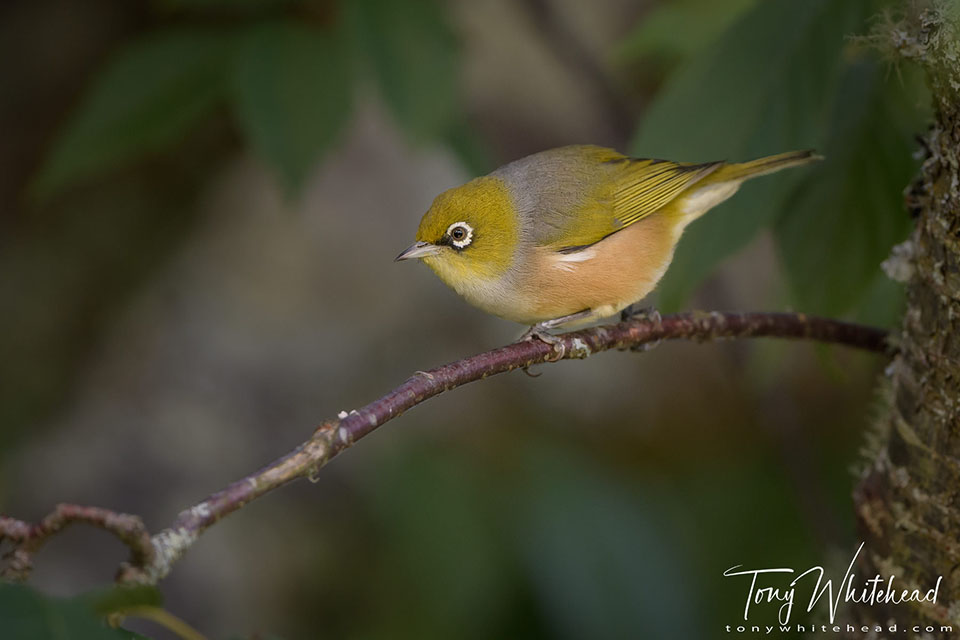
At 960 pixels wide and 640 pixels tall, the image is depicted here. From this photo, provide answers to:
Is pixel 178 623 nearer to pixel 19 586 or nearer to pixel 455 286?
pixel 19 586

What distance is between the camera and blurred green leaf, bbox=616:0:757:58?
3.10 metres

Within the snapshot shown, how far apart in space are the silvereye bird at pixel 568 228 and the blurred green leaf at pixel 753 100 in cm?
6

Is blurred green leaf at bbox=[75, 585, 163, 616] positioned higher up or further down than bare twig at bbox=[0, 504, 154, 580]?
further down

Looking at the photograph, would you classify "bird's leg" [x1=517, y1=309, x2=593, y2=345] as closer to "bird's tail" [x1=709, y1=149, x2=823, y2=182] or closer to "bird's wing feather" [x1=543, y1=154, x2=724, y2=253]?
"bird's wing feather" [x1=543, y1=154, x2=724, y2=253]

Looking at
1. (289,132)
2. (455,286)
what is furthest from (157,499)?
(455,286)

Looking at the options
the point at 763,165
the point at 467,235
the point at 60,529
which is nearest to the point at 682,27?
the point at 763,165

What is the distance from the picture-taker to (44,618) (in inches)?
46.4

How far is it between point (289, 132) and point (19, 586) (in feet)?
5.86

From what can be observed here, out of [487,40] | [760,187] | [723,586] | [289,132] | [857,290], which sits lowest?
[723,586]

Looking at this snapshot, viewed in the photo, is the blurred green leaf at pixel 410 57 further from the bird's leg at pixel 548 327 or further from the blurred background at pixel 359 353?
the bird's leg at pixel 548 327

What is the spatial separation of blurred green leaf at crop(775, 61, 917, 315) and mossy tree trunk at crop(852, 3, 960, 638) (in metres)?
0.21

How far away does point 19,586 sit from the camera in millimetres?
1209

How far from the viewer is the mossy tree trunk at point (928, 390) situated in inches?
71.8

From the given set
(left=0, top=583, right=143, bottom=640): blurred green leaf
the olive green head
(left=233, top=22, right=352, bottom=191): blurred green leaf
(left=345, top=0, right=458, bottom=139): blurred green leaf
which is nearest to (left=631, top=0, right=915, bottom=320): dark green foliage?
the olive green head
